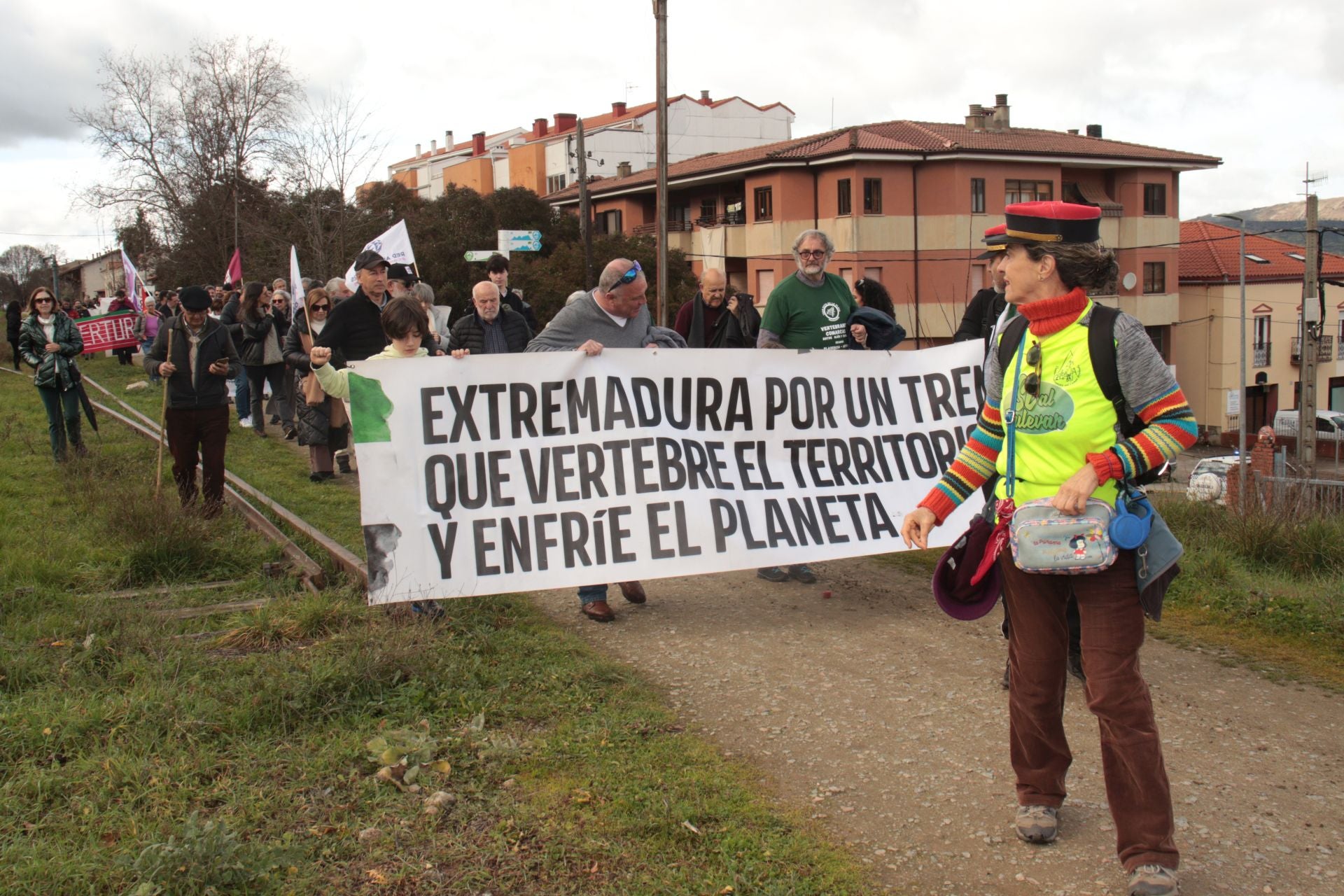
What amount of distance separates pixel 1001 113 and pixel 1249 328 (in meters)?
20.0

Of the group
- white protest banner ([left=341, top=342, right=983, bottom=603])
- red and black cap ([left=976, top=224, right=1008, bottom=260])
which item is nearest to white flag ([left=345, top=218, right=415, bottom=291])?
white protest banner ([left=341, top=342, right=983, bottom=603])

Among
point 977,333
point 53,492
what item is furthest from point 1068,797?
point 53,492

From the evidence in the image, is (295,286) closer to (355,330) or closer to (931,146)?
(355,330)

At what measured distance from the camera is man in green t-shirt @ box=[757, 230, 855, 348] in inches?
285

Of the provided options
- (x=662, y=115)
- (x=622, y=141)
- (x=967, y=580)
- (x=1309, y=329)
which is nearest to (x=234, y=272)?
(x=662, y=115)

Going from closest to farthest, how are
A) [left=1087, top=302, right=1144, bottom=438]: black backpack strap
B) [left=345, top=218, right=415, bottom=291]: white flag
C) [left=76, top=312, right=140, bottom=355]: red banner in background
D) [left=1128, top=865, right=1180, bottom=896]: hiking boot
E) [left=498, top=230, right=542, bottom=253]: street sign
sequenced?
[left=1128, top=865, right=1180, bottom=896]: hiking boot < [left=1087, top=302, right=1144, bottom=438]: black backpack strap < [left=345, top=218, right=415, bottom=291]: white flag < [left=76, top=312, right=140, bottom=355]: red banner in background < [left=498, top=230, right=542, bottom=253]: street sign

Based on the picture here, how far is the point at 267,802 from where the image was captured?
384 cm

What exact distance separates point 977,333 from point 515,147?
80812mm

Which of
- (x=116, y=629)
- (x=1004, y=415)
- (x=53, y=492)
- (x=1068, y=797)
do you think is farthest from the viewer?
(x=53, y=492)

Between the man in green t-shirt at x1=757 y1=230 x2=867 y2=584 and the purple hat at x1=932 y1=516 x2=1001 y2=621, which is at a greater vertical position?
the man in green t-shirt at x1=757 y1=230 x2=867 y2=584

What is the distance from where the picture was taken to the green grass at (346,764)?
3436 millimetres

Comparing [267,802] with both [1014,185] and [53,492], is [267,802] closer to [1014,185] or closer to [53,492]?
[53,492]

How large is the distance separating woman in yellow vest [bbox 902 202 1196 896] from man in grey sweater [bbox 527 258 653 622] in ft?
10.0

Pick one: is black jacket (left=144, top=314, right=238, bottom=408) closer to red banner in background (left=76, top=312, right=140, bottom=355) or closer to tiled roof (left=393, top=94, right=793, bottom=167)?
red banner in background (left=76, top=312, right=140, bottom=355)
